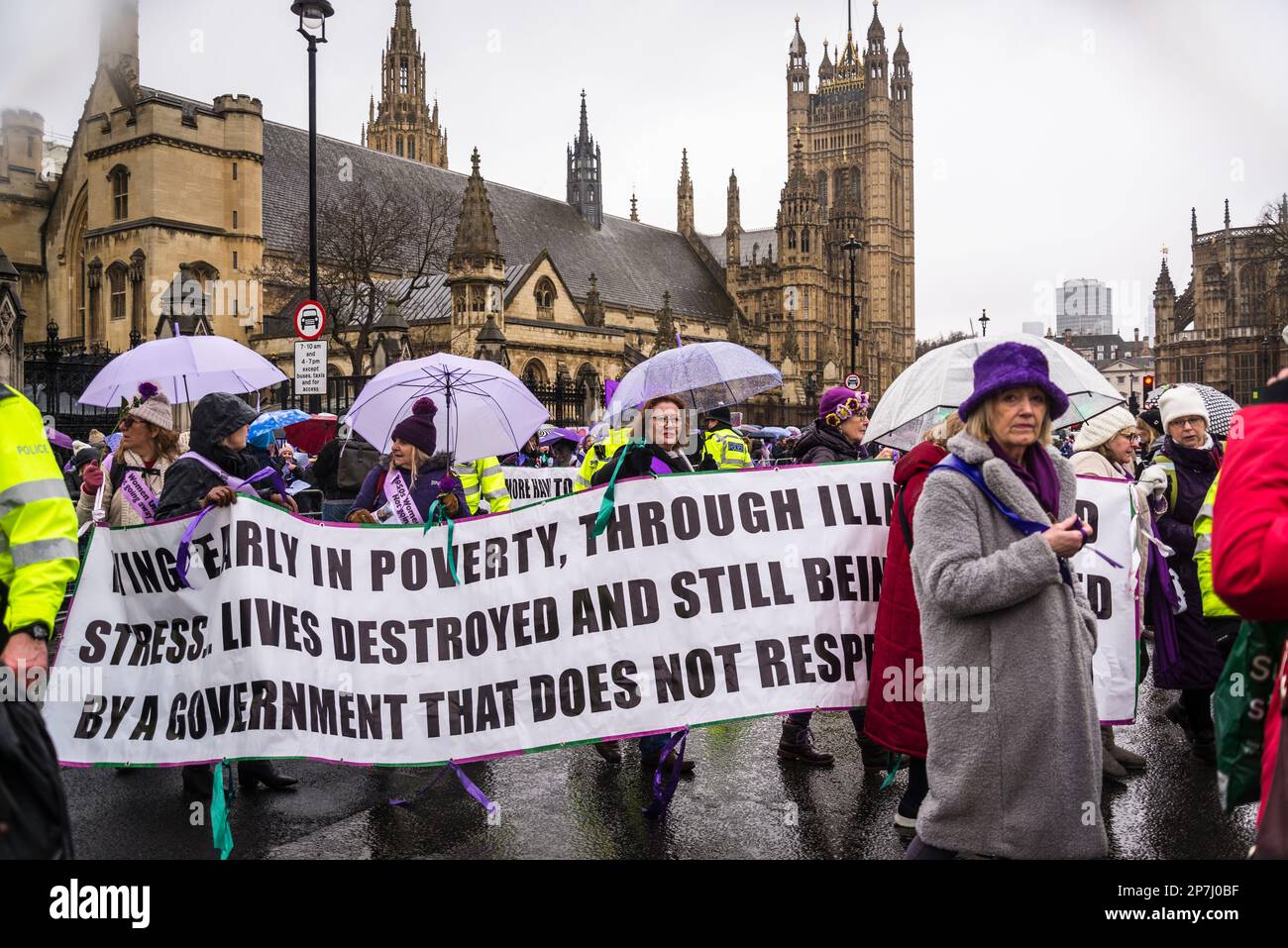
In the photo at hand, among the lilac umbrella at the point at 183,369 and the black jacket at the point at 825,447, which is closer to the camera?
the black jacket at the point at 825,447

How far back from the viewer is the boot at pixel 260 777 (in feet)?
20.7

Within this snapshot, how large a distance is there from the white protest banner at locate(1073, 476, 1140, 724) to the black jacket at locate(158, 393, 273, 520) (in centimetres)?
481

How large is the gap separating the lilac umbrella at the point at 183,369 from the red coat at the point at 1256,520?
697cm

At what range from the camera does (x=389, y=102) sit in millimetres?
92938

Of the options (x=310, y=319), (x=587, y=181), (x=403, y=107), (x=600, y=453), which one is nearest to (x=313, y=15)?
(x=310, y=319)

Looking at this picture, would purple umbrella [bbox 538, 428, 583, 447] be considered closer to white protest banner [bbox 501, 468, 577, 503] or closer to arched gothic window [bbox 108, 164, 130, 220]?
white protest banner [bbox 501, 468, 577, 503]

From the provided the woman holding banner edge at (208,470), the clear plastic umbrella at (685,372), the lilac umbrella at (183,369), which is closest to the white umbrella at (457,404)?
the lilac umbrella at (183,369)

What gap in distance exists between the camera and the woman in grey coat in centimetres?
323

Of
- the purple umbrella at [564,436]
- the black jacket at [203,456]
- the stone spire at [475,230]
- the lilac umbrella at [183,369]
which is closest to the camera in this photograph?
the black jacket at [203,456]

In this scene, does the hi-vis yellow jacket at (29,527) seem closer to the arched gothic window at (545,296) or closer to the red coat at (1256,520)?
the red coat at (1256,520)

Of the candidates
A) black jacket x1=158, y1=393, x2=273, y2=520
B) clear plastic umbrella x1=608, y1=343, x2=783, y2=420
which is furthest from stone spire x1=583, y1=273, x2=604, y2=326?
black jacket x1=158, y1=393, x2=273, y2=520

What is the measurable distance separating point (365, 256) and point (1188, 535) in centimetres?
3455
